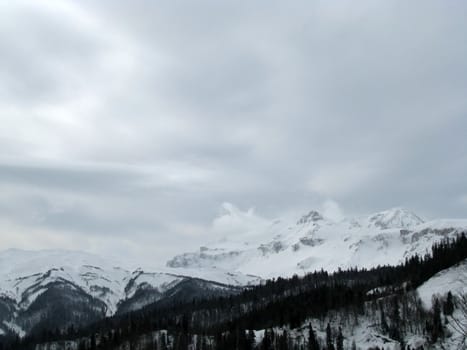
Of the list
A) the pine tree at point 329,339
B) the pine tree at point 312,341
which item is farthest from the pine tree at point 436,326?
the pine tree at point 312,341

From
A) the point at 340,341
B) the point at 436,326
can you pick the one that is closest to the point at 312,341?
the point at 340,341

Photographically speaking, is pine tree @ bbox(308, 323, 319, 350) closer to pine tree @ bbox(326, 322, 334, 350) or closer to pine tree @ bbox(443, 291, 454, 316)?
pine tree @ bbox(326, 322, 334, 350)

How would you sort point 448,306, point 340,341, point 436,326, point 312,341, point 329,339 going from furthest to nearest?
point 448,306
point 329,339
point 340,341
point 312,341
point 436,326

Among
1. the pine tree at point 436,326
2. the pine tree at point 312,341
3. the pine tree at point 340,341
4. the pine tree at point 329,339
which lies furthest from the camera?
the pine tree at point 340,341

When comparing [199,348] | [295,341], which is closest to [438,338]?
[295,341]

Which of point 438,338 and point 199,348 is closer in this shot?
point 438,338

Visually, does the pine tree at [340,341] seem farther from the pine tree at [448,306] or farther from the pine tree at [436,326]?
the pine tree at [448,306]

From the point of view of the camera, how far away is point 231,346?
18825cm

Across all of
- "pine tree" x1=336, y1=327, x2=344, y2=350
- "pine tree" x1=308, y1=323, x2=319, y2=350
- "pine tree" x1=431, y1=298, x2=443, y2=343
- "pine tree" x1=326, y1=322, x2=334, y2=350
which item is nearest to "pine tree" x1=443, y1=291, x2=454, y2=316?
"pine tree" x1=431, y1=298, x2=443, y2=343

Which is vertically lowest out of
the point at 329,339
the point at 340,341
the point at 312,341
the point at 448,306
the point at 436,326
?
the point at 340,341

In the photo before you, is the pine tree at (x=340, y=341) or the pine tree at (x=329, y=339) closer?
the pine tree at (x=329, y=339)

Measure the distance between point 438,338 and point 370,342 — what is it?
23.3 meters

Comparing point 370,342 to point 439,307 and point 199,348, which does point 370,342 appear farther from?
point 199,348

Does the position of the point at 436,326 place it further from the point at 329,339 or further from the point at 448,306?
the point at 329,339
